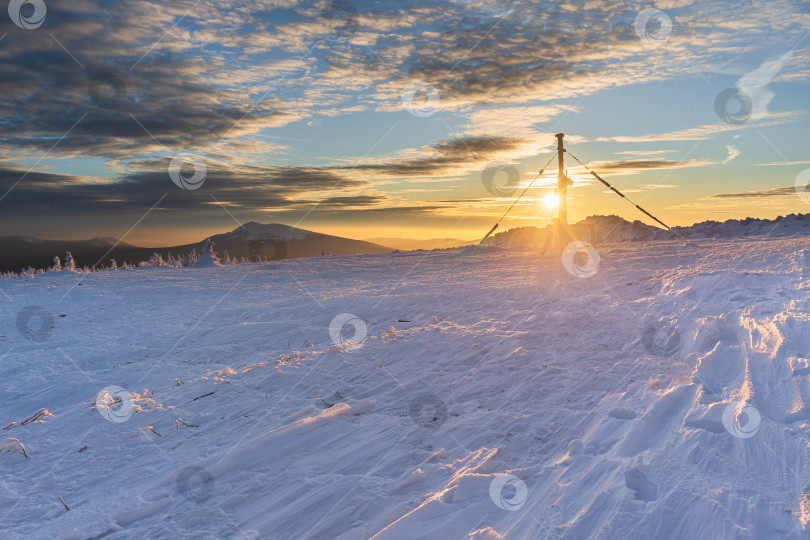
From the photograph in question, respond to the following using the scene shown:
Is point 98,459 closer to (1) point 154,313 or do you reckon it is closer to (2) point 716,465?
(2) point 716,465

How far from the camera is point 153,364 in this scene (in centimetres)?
818
